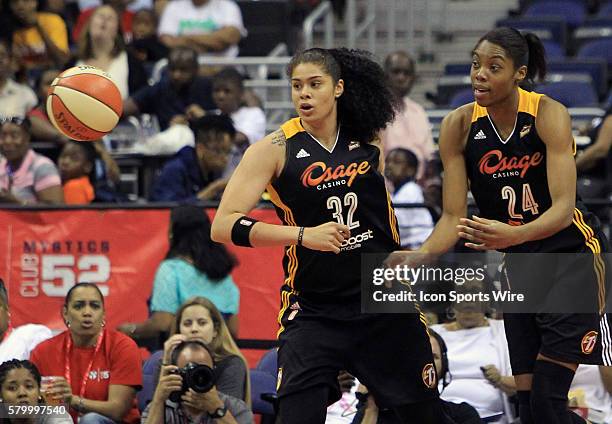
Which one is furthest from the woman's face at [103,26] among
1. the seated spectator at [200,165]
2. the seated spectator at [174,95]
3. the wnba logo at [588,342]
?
the wnba logo at [588,342]

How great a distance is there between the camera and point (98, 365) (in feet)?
25.3

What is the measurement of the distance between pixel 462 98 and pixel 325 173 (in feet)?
20.0

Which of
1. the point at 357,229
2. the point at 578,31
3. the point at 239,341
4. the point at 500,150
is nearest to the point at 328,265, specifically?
the point at 357,229

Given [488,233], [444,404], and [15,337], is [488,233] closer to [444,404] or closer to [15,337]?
[444,404]

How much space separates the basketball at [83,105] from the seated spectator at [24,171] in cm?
225

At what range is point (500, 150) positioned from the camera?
6121 millimetres

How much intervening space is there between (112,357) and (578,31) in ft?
25.5

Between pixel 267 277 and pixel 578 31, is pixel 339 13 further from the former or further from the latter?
pixel 267 277

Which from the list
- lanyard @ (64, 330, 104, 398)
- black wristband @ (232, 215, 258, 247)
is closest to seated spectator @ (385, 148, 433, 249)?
lanyard @ (64, 330, 104, 398)

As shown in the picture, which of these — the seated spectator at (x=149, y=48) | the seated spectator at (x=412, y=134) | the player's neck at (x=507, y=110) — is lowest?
the player's neck at (x=507, y=110)

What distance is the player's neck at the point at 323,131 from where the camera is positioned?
6.07 metres

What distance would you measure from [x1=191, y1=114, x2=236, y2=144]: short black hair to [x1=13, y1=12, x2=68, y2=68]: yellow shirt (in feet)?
11.5

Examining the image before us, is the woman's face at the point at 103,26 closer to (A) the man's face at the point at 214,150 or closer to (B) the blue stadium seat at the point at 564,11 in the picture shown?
(A) the man's face at the point at 214,150

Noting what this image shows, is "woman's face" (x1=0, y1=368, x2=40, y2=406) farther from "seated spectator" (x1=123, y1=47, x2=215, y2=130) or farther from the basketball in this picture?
"seated spectator" (x1=123, y1=47, x2=215, y2=130)
